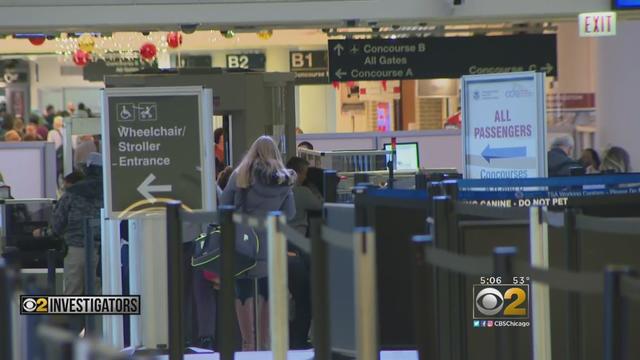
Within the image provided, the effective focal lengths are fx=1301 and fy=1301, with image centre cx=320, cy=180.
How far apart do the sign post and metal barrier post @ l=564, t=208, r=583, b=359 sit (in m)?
1.42

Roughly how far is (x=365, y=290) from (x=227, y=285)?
160 centimetres

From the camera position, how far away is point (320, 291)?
15.2 ft

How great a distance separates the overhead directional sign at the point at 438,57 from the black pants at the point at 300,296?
22.3 feet

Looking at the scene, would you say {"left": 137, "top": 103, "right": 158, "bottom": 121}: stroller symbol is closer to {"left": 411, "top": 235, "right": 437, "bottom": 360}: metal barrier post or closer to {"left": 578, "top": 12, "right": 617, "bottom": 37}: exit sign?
{"left": 411, "top": 235, "right": 437, "bottom": 360}: metal barrier post

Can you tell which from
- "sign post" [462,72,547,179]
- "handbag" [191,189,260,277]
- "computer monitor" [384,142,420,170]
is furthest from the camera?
"computer monitor" [384,142,420,170]

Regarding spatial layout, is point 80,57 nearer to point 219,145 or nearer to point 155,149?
point 219,145

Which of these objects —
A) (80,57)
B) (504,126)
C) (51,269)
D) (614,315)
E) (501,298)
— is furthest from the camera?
(80,57)

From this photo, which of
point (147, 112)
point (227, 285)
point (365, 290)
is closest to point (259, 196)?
point (147, 112)

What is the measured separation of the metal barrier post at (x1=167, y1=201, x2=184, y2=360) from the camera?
19.1ft

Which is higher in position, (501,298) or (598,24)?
(598,24)

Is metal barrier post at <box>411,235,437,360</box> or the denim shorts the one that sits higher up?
metal barrier post at <box>411,235,437,360</box>

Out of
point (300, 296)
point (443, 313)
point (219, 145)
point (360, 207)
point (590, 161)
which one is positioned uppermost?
point (219, 145)

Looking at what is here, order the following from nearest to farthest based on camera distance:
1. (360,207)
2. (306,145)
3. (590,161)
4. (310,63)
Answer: (360,207) < (306,145) < (590,161) < (310,63)

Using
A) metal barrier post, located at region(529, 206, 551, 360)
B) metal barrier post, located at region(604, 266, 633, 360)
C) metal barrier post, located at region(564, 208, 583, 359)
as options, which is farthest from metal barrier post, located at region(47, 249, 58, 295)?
metal barrier post, located at region(604, 266, 633, 360)
